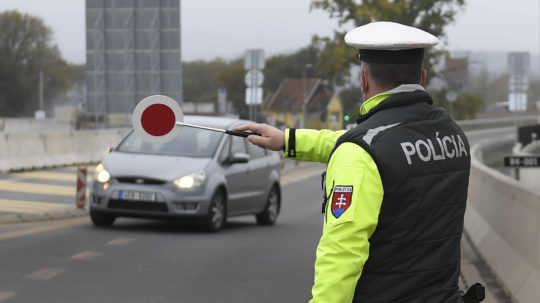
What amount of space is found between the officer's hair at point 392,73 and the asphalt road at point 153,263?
5527mm

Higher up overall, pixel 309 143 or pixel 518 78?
pixel 309 143

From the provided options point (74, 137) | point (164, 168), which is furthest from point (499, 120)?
point (164, 168)

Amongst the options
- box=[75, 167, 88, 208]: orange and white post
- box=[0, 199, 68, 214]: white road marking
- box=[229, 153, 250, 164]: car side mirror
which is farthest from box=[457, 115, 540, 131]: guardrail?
box=[229, 153, 250, 164]: car side mirror

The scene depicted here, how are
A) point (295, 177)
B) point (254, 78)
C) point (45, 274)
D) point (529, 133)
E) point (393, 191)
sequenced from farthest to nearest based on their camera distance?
point (254, 78) < point (295, 177) < point (529, 133) < point (45, 274) < point (393, 191)

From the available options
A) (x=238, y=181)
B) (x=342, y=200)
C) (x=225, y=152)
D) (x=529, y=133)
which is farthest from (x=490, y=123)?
(x=342, y=200)

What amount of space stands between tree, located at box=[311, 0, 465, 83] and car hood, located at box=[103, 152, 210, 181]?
162 ft

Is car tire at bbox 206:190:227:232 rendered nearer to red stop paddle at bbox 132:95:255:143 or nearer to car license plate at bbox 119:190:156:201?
car license plate at bbox 119:190:156:201

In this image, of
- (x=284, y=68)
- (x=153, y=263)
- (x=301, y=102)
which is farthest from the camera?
(x=284, y=68)

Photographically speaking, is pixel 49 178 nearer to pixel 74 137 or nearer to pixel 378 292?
pixel 74 137

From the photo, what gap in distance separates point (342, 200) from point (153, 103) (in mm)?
1338

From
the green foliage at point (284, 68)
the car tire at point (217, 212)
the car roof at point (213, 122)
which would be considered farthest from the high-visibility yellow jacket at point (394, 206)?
the green foliage at point (284, 68)

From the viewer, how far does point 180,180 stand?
13.6 m

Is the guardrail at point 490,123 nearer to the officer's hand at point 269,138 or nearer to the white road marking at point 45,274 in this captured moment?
the white road marking at point 45,274

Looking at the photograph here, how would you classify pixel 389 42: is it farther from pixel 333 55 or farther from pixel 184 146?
pixel 333 55
